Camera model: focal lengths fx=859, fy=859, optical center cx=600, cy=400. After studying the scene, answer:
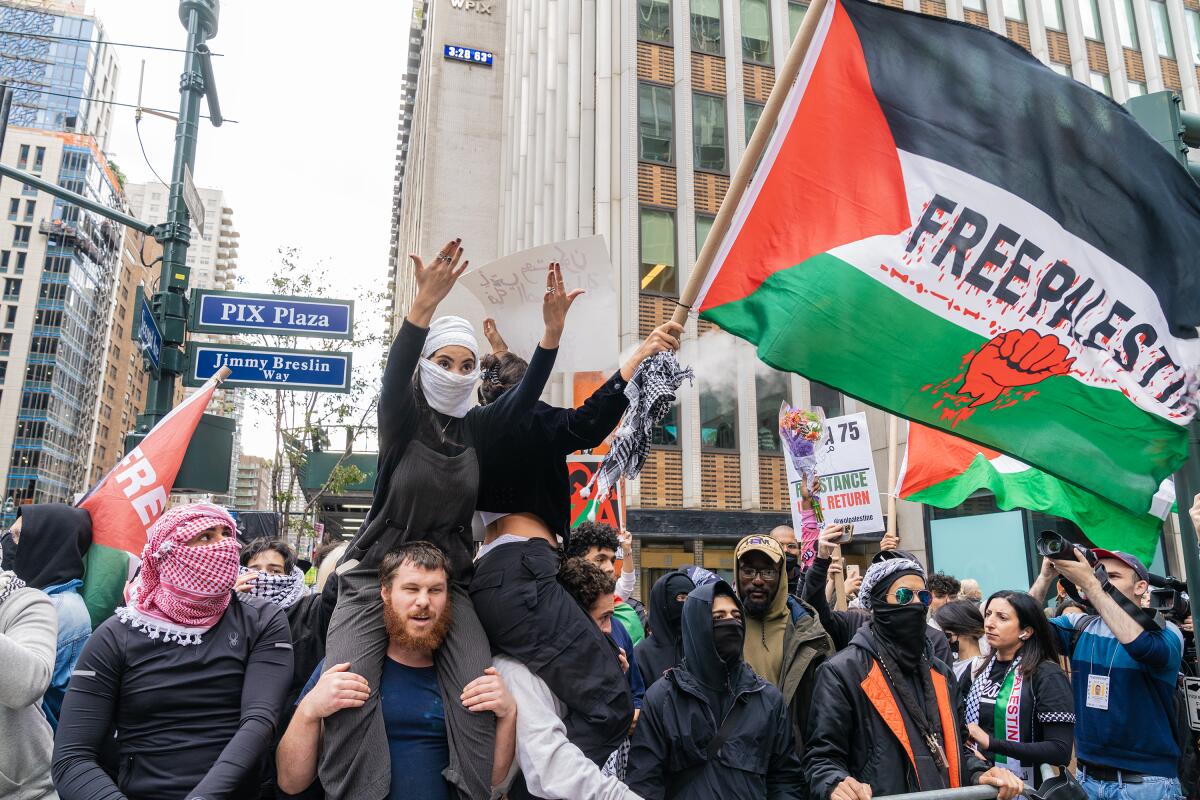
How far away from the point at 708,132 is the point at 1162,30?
15160mm

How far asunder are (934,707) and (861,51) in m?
2.98

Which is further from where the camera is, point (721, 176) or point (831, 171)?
point (721, 176)

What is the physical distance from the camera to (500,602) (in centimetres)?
304

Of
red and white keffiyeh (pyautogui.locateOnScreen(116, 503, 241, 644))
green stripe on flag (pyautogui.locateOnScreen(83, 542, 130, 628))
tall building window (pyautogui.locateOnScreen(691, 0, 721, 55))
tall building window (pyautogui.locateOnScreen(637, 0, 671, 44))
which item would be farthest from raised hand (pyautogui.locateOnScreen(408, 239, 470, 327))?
tall building window (pyautogui.locateOnScreen(691, 0, 721, 55))

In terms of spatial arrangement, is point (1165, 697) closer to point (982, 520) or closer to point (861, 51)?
point (861, 51)

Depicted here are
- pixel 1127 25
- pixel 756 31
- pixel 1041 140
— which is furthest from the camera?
pixel 1127 25

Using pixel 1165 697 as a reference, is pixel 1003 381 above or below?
above

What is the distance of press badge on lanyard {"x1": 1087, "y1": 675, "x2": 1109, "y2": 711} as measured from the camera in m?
4.68

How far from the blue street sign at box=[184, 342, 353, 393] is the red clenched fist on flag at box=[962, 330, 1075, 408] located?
637cm

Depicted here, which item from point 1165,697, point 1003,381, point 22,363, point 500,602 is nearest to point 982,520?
point 1165,697

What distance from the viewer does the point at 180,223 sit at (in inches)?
319

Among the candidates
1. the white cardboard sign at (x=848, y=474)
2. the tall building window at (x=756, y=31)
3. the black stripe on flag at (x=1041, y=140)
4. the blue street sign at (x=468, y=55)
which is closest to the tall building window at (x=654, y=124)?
the tall building window at (x=756, y=31)

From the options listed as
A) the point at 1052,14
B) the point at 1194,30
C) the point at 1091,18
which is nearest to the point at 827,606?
the point at 1052,14

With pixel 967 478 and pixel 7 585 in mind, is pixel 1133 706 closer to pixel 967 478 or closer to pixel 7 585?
pixel 967 478
